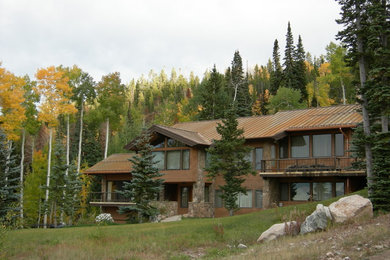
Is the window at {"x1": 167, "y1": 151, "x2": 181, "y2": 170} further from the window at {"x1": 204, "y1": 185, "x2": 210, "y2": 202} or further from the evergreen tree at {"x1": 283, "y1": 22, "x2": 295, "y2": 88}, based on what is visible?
the evergreen tree at {"x1": 283, "y1": 22, "x2": 295, "y2": 88}

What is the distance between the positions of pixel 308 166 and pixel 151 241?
41.1 feet

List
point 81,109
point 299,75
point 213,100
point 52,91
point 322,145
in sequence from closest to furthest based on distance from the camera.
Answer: point 322,145
point 52,91
point 81,109
point 213,100
point 299,75

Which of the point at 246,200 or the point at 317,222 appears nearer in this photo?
the point at 317,222

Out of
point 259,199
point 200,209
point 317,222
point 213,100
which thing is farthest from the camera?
point 213,100

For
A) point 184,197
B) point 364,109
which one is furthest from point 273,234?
point 184,197

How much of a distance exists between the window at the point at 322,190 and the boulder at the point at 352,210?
30.8ft

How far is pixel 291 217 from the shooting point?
58.7ft

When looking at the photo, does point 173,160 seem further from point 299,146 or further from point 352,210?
point 352,210

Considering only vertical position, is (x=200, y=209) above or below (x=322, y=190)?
below

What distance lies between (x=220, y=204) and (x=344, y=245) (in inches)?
679

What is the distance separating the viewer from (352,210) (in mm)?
15797

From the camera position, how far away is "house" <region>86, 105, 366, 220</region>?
25.0 metres

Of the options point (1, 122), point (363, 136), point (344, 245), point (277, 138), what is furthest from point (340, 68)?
point (344, 245)

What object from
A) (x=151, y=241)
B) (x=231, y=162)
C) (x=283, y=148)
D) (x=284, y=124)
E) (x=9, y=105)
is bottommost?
(x=151, y=241)
